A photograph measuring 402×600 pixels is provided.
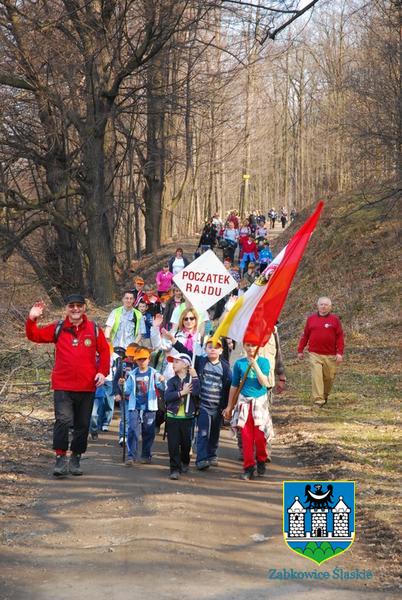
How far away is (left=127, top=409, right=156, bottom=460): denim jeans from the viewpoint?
11414mm

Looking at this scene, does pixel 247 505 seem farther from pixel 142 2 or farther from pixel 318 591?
pixel 142 2

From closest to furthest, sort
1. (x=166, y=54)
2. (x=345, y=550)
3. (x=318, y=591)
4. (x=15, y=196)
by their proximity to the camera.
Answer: (x=318, y=591)
(x=345, y=550)
(x=166, y=54)
(x=15, y=196)

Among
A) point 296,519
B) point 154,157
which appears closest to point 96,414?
point 296,519

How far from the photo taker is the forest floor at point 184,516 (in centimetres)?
680

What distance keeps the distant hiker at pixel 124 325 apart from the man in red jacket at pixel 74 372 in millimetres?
3615

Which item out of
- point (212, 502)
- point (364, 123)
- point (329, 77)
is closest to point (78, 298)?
point (212, 502)

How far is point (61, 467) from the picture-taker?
34.4 feet

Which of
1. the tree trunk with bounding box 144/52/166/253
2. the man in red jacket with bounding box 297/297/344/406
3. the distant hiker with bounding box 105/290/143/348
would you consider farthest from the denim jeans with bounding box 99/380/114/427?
the tree trunk with bounding box 144/52/166/253

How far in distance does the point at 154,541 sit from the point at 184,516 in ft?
2.99

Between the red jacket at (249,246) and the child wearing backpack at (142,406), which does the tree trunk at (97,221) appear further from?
the child wearing backpack at (142,406)

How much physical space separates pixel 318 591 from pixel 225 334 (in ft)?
16.5

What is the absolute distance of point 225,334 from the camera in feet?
37.8

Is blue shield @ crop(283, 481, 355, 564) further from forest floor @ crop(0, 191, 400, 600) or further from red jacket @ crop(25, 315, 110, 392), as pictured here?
red jacket @ crop(25, 315, 110, 392)

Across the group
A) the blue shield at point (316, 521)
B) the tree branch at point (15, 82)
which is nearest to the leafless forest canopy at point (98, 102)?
the tree branch at point (15, 82)
